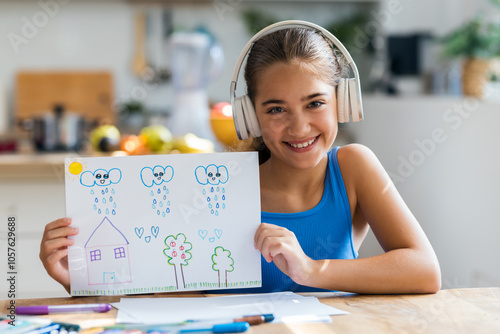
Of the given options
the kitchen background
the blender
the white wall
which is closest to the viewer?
the white wall

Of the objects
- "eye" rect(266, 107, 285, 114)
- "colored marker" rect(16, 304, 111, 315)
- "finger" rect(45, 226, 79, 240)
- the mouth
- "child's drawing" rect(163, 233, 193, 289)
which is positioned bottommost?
"colored marker" rect(16, 304, 111, 315)

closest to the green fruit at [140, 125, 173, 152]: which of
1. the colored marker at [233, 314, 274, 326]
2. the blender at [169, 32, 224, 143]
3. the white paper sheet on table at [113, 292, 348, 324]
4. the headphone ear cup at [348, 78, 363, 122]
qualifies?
the blender at [169, 32, 224, 143]

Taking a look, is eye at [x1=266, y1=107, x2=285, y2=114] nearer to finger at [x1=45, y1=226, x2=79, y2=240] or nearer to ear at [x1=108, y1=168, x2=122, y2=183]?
ear at [x1=108, y1=168, x2=122, y2=183]

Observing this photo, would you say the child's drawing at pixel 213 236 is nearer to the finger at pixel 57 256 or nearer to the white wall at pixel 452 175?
the finger at pixel 57 256

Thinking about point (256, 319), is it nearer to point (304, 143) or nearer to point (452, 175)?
point (304, 143)

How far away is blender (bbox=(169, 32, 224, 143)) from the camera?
2795 millimetres

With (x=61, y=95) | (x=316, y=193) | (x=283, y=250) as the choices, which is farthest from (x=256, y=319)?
(x=61, y=95)

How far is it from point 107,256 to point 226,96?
309 cm

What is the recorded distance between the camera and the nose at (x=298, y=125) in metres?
1.11

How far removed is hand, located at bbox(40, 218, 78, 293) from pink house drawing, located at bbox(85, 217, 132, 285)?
0.11ft

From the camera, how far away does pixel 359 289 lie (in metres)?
1.02

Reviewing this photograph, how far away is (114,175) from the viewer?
1.01 metres

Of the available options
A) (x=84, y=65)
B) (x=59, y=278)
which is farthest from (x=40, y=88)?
(x=59, y=278)

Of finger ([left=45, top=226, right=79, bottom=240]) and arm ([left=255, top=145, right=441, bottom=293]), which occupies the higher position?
finger ([left=45, top=226, right=79, bottom=240])
